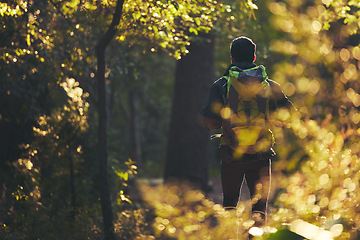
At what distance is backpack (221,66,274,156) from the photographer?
208 inches

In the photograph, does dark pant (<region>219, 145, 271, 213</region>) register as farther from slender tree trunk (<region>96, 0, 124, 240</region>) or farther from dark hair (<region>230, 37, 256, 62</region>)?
slender tree trunk (<region>96, 0, 124, 240</region>)

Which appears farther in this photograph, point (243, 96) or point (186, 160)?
point (186, 160)

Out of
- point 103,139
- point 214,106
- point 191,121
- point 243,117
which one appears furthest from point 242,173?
point 191,121

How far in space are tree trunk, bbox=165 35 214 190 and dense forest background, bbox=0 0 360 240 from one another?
0.12 m

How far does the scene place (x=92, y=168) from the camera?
10984mm

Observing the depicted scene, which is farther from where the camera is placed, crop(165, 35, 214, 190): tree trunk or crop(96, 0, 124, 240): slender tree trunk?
crop(165, 35, 214, 190): tree trunk

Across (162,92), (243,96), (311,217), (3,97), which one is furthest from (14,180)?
(162,92)

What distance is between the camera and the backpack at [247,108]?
17.3ft

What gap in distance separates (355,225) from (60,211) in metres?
5.08

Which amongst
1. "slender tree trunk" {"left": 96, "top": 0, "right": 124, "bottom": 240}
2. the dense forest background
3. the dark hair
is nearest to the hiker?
the dark hair

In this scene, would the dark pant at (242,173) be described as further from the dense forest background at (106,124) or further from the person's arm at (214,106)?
the person's arm at (214,106)

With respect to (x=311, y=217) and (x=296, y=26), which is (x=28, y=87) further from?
(x=311, y=217)

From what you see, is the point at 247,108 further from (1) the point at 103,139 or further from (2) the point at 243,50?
(1) the point at 103,139

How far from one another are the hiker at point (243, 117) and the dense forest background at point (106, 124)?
0.15 meters
